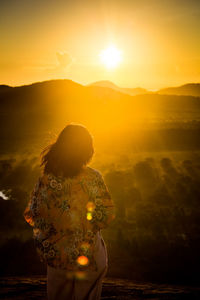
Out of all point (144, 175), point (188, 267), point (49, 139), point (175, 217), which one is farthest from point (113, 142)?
point (49, 139)

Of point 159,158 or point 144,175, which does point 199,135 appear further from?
point 144,175

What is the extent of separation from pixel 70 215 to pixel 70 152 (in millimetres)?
508

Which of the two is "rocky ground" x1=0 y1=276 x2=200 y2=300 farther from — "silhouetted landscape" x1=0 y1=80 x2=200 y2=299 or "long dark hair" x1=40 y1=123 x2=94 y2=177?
"long dark hair" x1=40 y1=123 x2=94 y2=177

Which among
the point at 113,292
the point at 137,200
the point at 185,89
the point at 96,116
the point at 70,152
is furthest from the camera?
the point at 185,89

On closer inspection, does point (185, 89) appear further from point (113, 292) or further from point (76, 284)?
point (76, 284)

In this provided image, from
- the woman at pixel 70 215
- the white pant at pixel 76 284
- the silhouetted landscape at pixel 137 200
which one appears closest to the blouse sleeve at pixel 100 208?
the woman at pixel 70 215

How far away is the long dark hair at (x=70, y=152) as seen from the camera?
1614 millimetres

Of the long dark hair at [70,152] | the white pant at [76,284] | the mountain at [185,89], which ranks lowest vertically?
the white pant at [76,284]

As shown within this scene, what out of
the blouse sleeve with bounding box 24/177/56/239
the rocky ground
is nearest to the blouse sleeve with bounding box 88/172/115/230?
the blouse sleeve with bounding box 24/177/56/239

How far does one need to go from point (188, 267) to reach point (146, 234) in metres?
1.77

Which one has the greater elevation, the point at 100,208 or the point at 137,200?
the point at 100,208

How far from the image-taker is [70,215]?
1.67 metres

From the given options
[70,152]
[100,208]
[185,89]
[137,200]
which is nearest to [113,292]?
[100,208]

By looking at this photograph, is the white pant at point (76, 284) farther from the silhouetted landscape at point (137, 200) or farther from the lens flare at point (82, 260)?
the silhouetted landscape at point (137, 200)
